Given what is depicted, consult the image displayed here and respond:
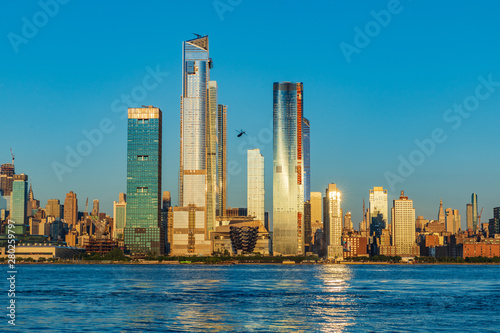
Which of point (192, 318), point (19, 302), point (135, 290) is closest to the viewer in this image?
point (192, 318)

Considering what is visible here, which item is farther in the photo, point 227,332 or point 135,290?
point 135,290

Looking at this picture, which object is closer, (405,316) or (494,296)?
(405,316)

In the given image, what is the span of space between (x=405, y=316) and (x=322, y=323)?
477 inches

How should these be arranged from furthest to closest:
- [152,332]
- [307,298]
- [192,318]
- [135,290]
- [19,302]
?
[135,290] → [307,298] → [19,302] → [192,318] → [152,332]

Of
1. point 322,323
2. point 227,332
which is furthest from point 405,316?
point 227,332

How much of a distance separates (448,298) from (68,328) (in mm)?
61078

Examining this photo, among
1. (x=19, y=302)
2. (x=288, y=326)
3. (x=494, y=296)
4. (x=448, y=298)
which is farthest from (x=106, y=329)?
(x=494, y=296)

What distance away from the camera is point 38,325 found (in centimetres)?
7006

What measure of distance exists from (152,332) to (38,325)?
42.6 ft

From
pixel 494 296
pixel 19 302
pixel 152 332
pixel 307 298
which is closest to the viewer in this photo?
pixel 152 332

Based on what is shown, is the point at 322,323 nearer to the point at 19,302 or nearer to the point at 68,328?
the point at 68,328

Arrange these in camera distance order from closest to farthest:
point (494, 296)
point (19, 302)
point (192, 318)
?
point (192, 318)
point (19, 302)
point (494, 296)

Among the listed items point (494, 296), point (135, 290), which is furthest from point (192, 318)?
point (494, 296)

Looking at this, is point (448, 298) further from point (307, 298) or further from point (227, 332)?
point (227, 332)
